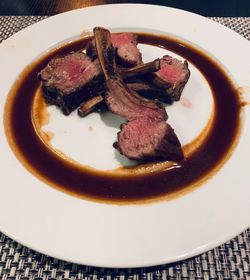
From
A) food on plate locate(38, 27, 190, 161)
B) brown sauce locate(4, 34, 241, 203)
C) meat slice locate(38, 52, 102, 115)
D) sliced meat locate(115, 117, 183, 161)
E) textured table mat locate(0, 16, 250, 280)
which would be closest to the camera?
textured table mat locate(0, 16, 250, 280)

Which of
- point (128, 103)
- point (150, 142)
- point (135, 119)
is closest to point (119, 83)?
point (128, 103)

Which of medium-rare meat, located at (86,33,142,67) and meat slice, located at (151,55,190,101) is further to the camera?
medium-rare meat, located at (86,33,142,67)

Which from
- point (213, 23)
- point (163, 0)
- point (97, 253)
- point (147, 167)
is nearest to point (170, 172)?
point (147, 167)

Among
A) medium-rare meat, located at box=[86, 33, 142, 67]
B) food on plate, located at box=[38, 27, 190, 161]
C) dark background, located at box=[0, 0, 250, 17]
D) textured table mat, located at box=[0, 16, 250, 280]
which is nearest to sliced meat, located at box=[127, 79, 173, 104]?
food on plate, located at box=[38, 27, 190, 161]

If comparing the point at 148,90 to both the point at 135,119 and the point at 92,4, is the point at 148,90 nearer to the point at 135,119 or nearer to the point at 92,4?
the point at 135,119

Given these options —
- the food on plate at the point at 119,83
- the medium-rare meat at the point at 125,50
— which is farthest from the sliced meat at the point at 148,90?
the medium-rare meat at the point at 125,50

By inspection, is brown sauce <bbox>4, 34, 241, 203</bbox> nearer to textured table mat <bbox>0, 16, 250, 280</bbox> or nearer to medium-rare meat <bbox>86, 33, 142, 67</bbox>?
textured table mat <bbox>0, 16, 250, 280</bbox>
